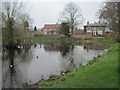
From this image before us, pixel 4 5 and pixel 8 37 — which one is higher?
pixel 4 5

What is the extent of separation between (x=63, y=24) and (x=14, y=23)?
25.9 meters

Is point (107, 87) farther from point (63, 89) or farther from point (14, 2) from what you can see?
point (14, 2)

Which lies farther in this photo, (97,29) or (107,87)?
(97,29)

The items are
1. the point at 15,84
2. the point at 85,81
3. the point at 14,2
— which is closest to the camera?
the point at 85,81

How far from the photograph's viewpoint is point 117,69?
28.5ft

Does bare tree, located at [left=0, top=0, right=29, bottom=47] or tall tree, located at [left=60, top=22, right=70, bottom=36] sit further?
tall tree, located at [left=60, top=22, right=70, bottom=36]

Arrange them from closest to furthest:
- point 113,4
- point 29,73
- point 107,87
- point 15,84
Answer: point 107,87
point 15,84
point 29,73
point 113,4

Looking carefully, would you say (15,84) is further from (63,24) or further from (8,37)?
(63,24)

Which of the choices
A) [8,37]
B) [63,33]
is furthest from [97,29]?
[8,37]

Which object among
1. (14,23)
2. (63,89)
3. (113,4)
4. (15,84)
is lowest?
(15,84)

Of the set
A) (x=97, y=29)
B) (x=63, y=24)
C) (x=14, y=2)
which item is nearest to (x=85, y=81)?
(x=14, y=2)

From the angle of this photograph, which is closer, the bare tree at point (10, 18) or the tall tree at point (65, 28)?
the bare tree at point (10, 18)

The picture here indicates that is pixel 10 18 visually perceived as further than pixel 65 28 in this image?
No

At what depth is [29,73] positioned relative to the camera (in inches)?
499
